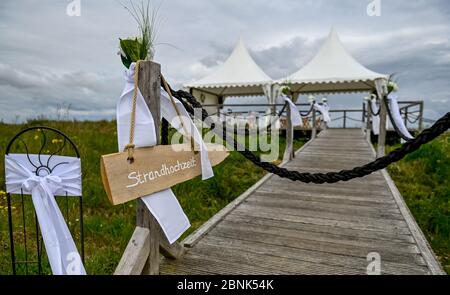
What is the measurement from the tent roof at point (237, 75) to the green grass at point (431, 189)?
781cm

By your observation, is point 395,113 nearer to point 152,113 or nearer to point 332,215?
point 332,215

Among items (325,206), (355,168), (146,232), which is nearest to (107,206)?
(146,232)

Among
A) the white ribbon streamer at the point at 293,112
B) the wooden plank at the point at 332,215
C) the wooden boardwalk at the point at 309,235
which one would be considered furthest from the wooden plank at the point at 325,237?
the white ribbon streamer at the point at 293,112

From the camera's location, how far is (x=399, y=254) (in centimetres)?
234

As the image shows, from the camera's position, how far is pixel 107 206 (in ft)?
13.9

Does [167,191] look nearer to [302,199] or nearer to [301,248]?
[301,248]

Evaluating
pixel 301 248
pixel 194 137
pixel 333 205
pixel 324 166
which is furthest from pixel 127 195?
pixel 324 166

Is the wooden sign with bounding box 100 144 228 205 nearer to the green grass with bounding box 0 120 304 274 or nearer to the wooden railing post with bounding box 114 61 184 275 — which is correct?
the wooden railing post with bounding box 114 61 184 275

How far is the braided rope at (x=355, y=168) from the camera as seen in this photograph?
→ 1577 millimetres

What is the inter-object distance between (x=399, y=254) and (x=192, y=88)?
539 inches

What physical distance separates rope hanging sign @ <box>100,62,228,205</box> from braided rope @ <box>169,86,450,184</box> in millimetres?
173

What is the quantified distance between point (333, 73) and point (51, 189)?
44.1 ft

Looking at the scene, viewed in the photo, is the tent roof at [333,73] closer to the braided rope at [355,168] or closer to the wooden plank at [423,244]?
the wooden plank at [423,244]

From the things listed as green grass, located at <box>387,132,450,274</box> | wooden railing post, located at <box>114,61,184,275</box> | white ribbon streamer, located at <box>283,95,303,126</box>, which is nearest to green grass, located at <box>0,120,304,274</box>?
wooden railing post, located at <box>114,61,184,275</box>
